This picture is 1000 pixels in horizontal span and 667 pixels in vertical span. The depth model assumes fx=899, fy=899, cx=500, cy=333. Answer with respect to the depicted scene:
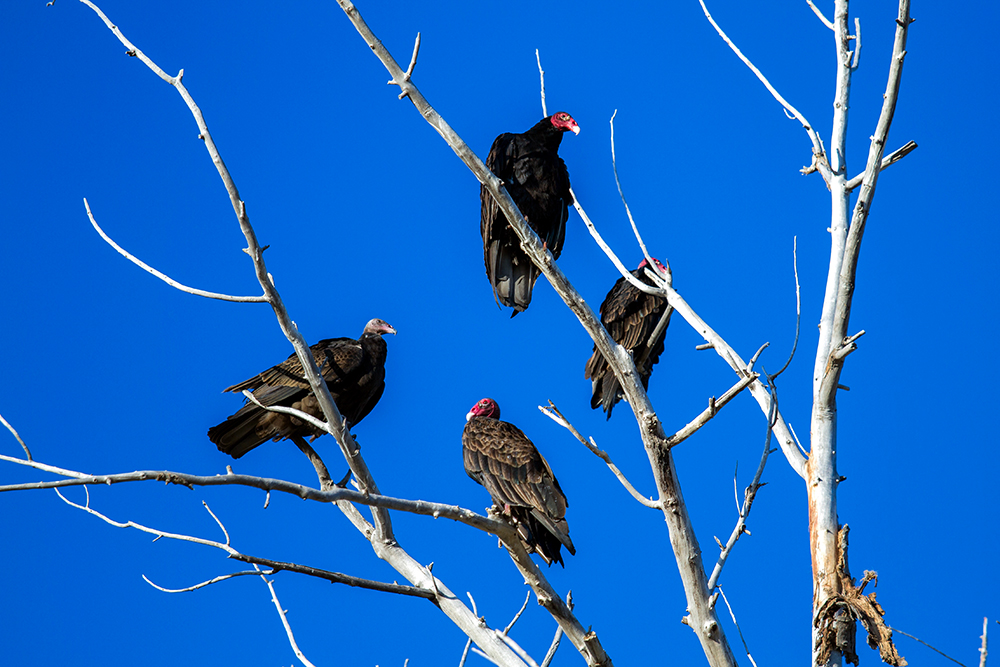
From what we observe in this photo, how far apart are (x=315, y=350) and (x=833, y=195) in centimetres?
260

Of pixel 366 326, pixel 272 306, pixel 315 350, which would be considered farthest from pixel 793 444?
pixel 366 326

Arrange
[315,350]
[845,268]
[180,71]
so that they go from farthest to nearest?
[315,350] < [845,268] < [180,71]

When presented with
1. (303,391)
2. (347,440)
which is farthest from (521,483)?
(347,440)

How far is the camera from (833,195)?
3018 millimetres

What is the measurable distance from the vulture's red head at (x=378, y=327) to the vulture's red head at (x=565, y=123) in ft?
5.01

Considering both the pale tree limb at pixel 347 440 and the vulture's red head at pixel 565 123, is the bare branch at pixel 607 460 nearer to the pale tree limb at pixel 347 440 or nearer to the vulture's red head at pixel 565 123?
the pale tree limb at pixel 347 440

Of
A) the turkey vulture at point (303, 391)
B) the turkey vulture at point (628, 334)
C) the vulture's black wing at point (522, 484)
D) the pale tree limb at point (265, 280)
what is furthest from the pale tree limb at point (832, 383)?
the turkey vulture at point (628, 334)

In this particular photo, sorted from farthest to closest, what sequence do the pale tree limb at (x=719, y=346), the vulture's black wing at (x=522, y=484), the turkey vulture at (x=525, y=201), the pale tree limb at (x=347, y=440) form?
1. the turkey vulture at (x=525, y=201)
2. the vulture's black wing at (x=522, y=484)
3. the pale tree limb at (x=719, y=346)
4. the pale tree limb at (x=347, y=440)

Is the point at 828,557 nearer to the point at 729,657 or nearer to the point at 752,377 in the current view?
the point at 729,657

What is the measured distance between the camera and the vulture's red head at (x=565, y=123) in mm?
4926

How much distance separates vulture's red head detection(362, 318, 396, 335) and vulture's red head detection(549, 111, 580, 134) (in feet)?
5.01

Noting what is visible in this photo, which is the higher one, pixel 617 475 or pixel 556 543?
pixel 556 543

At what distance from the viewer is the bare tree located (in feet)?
7.93

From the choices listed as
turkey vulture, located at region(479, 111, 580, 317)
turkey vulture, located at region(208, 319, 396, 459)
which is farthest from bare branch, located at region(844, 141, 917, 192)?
turkey vulture, located at region(208, 319, 396, 459)
